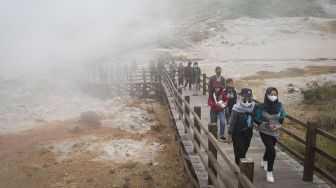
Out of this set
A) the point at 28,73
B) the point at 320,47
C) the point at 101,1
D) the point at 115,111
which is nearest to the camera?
the point at 115,111

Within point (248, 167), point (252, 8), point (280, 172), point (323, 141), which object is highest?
point (252, 8)

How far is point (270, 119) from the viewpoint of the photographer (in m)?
5.50

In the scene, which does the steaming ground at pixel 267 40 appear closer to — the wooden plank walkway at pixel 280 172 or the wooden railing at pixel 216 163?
the wooden plank walkway at pixel 280 172

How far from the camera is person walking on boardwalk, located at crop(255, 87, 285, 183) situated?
546cm

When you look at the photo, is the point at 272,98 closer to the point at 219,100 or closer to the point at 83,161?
the point at 219,100

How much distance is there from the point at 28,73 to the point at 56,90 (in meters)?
4.67

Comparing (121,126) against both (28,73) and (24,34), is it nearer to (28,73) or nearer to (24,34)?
(28,73)

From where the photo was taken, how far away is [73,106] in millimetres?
16781

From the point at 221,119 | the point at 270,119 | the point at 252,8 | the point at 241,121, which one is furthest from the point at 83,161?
the point at 252,8

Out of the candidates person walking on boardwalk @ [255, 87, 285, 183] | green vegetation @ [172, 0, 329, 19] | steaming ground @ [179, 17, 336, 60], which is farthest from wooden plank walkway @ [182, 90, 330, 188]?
green vegetation @ [172, 0, 329, 19]

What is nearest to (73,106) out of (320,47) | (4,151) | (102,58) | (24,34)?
(4,151)

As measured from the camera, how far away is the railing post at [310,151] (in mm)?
5526

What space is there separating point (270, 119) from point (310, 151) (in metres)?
0.71

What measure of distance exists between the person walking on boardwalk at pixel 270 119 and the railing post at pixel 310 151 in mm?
376
